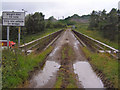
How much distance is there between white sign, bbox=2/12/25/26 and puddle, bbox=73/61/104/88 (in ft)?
13.0

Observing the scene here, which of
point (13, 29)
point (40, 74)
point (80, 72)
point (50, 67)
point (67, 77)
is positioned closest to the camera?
point (67, 77)

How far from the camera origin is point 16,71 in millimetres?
5379

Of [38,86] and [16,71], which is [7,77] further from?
[38,86]

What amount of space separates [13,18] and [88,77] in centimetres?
484

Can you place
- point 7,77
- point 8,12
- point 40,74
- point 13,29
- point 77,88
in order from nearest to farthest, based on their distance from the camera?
1. point 77,88
2. point 7,77
3. point 40,74
4. point 8,12
5. point 13,29

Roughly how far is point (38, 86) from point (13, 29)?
2402 centimetres

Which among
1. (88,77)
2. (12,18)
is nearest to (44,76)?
(88,77)

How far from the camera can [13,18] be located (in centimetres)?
784

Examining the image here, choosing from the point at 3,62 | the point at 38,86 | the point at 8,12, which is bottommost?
the point at 38,86

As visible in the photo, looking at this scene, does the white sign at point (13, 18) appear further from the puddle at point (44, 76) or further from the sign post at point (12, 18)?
the puddle at point (44, 76)

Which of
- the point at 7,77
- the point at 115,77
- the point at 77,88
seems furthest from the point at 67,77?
the point at 7,77

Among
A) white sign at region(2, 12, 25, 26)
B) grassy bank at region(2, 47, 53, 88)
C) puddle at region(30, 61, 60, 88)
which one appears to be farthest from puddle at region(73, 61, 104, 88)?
white sign at region(2, 12, 25, 26)

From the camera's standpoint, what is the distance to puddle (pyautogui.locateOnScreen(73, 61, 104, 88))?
4855mm

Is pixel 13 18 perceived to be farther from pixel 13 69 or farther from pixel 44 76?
pixel 44 76
